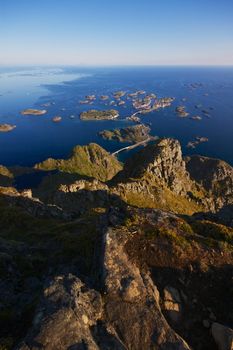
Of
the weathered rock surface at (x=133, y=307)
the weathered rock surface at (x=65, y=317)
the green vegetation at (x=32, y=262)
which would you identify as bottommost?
the green vegetation at (x=32, y=262)

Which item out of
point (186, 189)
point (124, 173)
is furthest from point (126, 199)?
point (186, 189)

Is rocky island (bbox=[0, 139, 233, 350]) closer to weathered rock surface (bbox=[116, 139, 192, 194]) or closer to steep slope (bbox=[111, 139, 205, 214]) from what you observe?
steep slope (bbox=[111, 139, 205, 214])

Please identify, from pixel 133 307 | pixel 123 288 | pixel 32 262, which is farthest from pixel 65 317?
pixel 32 262

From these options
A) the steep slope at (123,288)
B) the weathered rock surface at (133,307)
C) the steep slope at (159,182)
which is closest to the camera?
the steep slope at (123,288)

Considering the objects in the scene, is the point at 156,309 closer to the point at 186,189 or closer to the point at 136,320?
the point at 136,320

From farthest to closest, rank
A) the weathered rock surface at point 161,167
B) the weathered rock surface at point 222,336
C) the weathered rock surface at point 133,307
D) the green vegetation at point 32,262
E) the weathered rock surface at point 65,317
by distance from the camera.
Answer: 1. the weathered rock surface at point 161,167
2. the green vegetation at point 32,262
3. the weathered rock surface at point 222,336
4. the weathered rock surface at point 133,307
5. the weathered rock surface at point 65,317

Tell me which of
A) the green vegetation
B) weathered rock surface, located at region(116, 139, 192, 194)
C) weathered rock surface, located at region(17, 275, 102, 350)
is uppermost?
weathered rock surface, located at region(17, 275, 102, 350)

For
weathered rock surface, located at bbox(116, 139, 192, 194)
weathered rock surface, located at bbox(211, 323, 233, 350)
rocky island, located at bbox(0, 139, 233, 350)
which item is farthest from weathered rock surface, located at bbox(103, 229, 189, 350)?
weathered rock surface, located at bbox(116, 139, 192, 194)

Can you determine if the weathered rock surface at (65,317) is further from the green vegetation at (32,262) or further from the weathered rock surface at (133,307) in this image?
the green vegetation at (32,262)

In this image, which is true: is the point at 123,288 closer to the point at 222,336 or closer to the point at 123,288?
the point at 123,288

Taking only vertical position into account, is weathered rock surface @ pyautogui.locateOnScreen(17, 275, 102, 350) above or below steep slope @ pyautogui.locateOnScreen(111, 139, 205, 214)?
above

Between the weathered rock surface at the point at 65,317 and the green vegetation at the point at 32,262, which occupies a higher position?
the weathered rock surface at the point at 65,317

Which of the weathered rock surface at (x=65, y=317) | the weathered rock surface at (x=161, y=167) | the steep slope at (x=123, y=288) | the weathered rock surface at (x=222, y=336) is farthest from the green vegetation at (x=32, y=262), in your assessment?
the weathered rock surface at (x=161, y=167)
